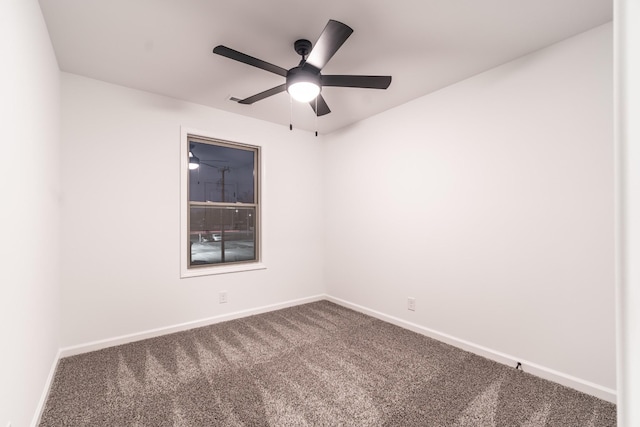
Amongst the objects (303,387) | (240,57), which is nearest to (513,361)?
(303,387)

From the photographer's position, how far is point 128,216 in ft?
9.91

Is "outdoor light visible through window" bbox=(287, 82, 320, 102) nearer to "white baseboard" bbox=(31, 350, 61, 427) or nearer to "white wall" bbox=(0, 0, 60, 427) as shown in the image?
"white wall" bbox=(0, 0, 60, 427)

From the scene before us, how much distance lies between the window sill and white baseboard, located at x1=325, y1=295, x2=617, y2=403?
5.34 ft

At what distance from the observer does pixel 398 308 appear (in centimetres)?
346

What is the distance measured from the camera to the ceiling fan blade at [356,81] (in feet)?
7.21

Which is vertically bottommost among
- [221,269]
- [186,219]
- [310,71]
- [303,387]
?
[303,387]

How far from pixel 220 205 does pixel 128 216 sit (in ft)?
3.42

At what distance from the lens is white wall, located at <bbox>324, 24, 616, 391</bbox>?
2.14m

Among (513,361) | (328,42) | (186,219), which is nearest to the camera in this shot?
(328,42)

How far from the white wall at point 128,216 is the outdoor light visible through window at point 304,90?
1.70 m

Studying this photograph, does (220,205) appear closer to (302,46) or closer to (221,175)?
(221,175)

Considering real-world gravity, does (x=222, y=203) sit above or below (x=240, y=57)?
below

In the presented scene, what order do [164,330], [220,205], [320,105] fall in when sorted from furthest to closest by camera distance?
[220,205] → [164,330] → [320,105]

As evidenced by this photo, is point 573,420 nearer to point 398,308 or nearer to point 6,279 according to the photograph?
point 398,308
